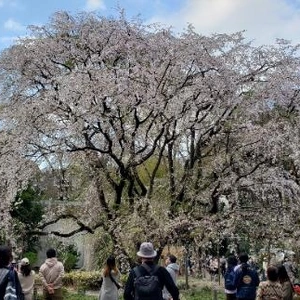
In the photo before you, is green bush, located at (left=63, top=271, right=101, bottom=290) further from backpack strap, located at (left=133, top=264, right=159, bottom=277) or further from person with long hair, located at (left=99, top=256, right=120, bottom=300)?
backpack strap, located at (left=133, top=264, right=159, bottom=277)

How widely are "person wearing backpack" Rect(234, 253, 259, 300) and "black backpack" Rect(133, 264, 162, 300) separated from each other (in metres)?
3.60

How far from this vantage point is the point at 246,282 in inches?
358

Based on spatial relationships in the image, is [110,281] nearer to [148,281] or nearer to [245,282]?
[245,282]

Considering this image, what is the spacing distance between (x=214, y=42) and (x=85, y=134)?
3.82 metres

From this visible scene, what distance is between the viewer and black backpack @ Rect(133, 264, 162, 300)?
5.74 metres

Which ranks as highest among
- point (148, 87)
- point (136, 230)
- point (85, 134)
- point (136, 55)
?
point (136, 55)

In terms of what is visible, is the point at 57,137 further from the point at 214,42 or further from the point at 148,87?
the point at 214,42

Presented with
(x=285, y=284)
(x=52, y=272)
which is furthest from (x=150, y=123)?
(x=285, y=284)

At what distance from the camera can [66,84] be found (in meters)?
12.9

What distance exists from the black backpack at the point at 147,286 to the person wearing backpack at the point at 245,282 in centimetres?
360

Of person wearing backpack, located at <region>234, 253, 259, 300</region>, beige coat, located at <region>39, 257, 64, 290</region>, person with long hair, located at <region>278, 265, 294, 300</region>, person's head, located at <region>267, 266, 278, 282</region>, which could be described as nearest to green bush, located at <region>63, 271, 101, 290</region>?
beige coat, located at <region>39, 257, 64, 290</region>

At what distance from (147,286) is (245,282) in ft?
12.2

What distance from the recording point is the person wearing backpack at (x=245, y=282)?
9062 millimetres

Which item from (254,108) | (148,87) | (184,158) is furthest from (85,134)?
(254,108)
